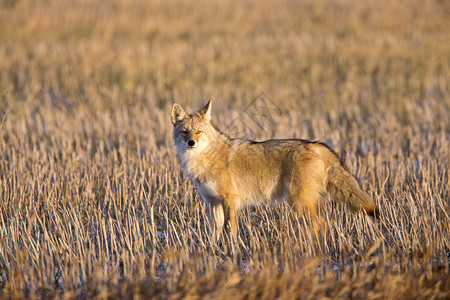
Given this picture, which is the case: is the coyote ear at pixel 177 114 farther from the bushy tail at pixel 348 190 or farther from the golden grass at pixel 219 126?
the bushy tail at pixel 348 190

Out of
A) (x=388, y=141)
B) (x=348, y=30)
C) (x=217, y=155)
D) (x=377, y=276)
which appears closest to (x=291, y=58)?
(x=348, y=30)

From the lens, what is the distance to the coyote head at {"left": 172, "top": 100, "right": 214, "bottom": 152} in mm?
5312

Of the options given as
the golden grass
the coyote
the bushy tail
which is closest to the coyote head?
the coyote

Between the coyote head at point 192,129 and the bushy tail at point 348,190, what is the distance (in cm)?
147

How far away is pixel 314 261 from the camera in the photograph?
12.1ft

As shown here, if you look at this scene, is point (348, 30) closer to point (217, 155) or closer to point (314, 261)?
point (217, 155)

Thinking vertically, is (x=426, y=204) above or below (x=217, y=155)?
below

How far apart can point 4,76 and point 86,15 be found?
695 centimetres

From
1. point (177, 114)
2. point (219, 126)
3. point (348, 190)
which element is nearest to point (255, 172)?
point (348, 190)

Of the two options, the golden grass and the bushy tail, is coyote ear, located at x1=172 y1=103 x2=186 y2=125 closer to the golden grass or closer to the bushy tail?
the golden grass

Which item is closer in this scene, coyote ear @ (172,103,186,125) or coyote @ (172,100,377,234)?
coyote @ (172,100,377,234)

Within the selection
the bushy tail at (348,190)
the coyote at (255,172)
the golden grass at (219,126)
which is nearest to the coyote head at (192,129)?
the coyote at (255,172)

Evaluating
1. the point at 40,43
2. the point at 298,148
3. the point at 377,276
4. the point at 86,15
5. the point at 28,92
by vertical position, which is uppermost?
the point at 86,15

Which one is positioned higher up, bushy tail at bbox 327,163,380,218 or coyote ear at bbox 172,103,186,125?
coyote ear at bbox 172,103,186,125
